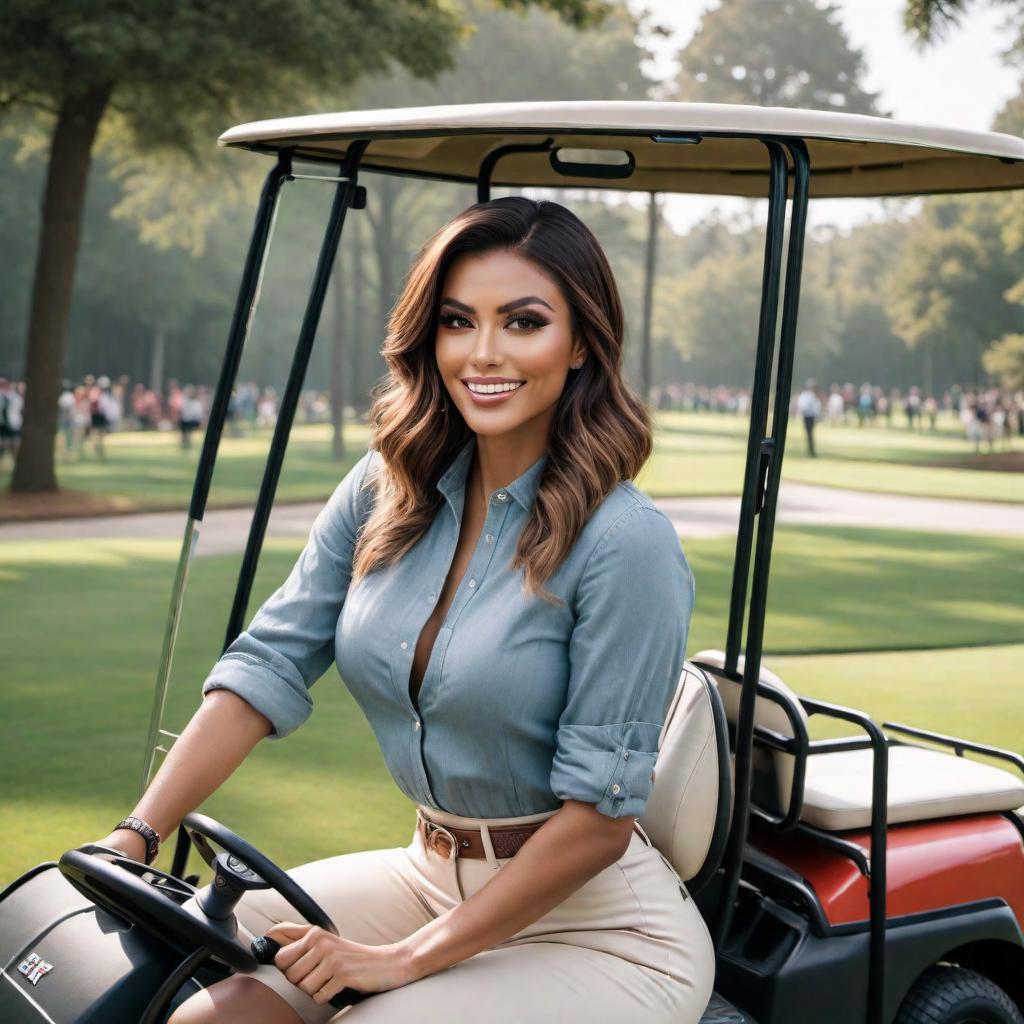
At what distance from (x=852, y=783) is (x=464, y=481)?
113 cm

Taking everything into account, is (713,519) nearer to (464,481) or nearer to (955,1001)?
(955,1001)

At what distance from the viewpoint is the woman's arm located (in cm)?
234

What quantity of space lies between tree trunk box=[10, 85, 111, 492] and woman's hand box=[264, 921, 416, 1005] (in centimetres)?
1807

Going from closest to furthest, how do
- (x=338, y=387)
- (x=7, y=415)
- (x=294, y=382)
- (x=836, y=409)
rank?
(x=294, y=382), (x=7, y=415), (x=338, y=387), (x=836, y=409)

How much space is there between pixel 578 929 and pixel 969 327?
187ft

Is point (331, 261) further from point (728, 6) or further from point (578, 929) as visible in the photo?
point (728, 6)

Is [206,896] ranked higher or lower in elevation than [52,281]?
lower

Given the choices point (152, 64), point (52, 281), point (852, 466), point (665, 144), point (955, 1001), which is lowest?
point (852, 466)

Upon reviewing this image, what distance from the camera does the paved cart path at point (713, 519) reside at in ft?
51.5

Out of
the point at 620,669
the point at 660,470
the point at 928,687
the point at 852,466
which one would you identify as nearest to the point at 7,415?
the point at 660,470

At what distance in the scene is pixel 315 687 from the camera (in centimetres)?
753

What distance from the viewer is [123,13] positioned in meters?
16.7

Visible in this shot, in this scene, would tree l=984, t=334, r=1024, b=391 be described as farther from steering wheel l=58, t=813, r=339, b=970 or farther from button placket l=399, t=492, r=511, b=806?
steering wheel l=58, t=813, r=339, b=970

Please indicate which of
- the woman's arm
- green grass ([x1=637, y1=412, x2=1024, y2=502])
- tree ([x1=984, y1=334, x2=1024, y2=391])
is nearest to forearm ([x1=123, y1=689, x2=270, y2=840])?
the woman's arm
